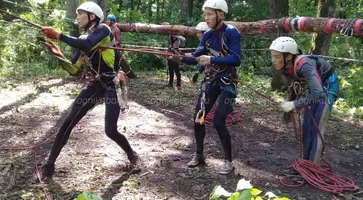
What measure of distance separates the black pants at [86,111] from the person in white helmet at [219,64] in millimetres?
1000

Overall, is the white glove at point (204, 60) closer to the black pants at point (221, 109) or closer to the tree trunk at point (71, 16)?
the black pants at point (221, 109)

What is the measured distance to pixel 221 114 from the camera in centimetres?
471

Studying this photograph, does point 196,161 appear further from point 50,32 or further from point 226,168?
point 50,32

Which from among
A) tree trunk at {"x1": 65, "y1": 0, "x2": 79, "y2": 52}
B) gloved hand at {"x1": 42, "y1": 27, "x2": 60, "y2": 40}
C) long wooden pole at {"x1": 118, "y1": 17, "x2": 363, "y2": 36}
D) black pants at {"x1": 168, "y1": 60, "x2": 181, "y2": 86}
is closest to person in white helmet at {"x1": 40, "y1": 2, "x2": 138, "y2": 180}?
gloved hand at {"x1": 42, "y1": 27, "x2": 60, "y2": 40}

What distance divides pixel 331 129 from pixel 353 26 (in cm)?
246

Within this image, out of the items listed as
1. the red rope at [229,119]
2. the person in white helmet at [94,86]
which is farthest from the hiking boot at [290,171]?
the red rope at [229,119]

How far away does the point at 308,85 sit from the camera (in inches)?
179

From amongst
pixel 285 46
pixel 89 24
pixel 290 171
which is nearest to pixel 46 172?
pixel 89 24

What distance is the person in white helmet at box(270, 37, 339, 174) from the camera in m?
4.54

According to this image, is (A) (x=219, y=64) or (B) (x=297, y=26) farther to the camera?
(B) (x=297, y=26)

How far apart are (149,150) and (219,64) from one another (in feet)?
6.37

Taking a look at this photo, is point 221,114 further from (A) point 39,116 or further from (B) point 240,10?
(B) point 240,10

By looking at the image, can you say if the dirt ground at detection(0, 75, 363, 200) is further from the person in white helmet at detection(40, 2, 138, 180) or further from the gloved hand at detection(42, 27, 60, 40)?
the gloved hand at detection(42, 27, 60, 40)

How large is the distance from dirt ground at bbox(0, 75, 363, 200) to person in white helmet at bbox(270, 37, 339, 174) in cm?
58
